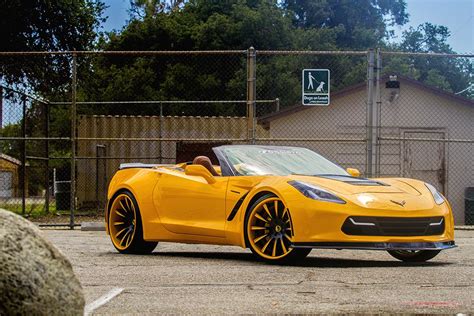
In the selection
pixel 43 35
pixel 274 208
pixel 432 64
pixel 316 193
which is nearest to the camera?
pixel 316 193

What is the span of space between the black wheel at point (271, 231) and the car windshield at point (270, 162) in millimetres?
566

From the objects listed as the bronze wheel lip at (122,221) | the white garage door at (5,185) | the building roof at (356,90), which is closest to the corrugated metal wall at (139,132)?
the building roof at (356,90)

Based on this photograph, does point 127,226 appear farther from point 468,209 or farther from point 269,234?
point 468,209

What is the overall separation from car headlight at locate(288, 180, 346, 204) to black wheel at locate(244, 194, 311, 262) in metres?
0.23

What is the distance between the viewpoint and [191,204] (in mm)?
10633

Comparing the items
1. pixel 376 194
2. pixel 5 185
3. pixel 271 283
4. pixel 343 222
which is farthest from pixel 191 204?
pixel 5 185

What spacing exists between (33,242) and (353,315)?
2033 millimetres

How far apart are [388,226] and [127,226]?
10.5 ft

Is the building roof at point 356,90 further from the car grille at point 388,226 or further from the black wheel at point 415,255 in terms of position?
the car grille at point 388,226

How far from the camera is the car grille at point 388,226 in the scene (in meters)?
9.40

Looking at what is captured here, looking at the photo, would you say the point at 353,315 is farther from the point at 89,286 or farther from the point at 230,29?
the point at 230,29

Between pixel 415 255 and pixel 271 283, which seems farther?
pixel 415 255

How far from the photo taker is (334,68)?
4300cm

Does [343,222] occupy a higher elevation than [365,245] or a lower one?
higher
